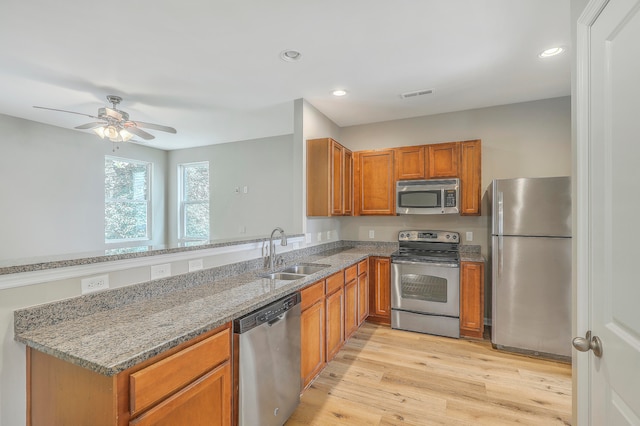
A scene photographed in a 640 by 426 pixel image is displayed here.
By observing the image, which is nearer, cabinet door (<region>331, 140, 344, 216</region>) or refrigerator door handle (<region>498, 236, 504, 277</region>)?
refrigerator door handle (<region>498, 236, 504, 277</region>)

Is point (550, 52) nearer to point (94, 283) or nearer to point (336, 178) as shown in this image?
point (336, 178)

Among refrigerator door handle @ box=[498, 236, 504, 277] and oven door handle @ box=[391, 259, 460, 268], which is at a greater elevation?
refrigerator door handle @ box=[498, 236, 504, 277]

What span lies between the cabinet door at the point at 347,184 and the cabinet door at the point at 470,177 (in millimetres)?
1355

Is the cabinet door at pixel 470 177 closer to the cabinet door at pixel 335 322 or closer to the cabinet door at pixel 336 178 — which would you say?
the cabinet door at pixel 336 178

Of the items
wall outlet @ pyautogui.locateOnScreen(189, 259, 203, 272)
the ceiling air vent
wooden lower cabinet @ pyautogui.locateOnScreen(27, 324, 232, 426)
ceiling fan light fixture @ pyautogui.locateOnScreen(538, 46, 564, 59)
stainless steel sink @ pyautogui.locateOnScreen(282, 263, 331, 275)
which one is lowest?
wooden lower cabinet @ pyautogui.locateOnScreen(27, 324, 232, 426)

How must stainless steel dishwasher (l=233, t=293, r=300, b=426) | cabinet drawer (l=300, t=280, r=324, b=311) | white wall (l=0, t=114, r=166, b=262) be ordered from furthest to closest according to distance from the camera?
white wall (l=0, t=114, r=166, b=262) → cabinet drawer (l=300, t=280, r=324, b=311) → stainless steel dishwasher (l=233, t=293, r=300, b=426)

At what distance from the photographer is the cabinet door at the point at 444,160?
346 centimetres

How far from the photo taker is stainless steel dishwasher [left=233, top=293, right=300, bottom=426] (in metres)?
1.50

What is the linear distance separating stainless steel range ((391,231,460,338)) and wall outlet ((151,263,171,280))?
8.10ft

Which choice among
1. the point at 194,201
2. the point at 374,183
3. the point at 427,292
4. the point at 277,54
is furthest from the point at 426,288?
the point at 194,201

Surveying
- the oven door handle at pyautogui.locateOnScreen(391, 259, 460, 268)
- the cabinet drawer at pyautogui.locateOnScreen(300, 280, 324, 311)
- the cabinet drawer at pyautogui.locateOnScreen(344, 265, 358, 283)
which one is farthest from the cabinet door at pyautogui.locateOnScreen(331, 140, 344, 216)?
the cabinet drawer at pyautogui.locateOnScreen(300, 280, 324, 311)

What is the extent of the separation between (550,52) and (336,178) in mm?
2213

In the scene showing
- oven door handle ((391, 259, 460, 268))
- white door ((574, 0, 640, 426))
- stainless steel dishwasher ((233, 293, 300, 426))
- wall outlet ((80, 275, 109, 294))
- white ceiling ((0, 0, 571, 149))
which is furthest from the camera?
oven door handle ((391, 259, 460, 268))

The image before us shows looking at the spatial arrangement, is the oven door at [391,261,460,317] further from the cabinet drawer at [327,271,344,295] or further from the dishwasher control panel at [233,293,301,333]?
the dishwasher control panel at [233,293,301,333]
